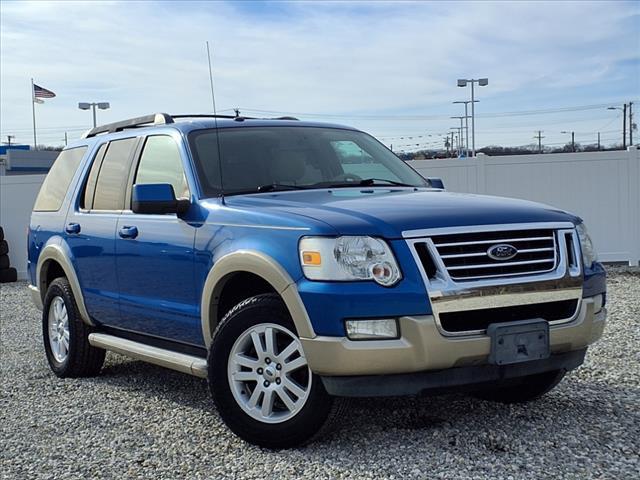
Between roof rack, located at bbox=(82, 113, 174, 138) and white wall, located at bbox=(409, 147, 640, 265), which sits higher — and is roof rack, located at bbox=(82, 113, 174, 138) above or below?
above

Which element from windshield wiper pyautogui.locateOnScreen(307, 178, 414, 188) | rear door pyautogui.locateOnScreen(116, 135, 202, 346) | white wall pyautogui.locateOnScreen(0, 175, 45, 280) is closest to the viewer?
rear door pyautogui.locateOnScreen(116, 135, 202, 346)

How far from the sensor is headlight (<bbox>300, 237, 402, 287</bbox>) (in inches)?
158

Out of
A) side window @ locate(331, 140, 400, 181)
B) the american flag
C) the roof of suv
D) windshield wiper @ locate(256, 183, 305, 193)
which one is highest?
the american flag

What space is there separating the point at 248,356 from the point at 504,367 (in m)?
1.37

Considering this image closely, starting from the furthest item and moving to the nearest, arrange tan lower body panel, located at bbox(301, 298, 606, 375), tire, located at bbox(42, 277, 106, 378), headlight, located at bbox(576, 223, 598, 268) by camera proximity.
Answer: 1. tire, located at bbox(42, 277, 106, 378)
2. headlight, located at bbox(576, 223, 598, 268)
3. tan lower body panel, located at bbox(301, 298, 606, 375)

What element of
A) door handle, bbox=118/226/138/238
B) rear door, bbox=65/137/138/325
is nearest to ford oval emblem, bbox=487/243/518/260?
door handle, bbox=118/226/138/238

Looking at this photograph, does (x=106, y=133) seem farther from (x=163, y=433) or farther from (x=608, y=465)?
(x=608, y=465)

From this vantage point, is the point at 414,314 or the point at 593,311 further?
the point at 593,311

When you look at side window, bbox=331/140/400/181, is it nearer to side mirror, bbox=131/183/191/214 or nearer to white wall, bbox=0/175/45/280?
side mirror, bbox=131/183/191/214

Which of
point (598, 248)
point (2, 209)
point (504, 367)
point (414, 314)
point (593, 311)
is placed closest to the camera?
point (414, 314)

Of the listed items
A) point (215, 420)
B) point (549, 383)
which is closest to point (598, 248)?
point (549, 383)

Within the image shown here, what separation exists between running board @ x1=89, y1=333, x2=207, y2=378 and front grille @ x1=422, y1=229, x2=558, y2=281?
64.3 inches

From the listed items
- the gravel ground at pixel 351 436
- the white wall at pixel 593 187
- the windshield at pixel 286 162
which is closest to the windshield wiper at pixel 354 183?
the windshield at pixel 286 162

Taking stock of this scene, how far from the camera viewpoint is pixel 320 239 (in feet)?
13.5
